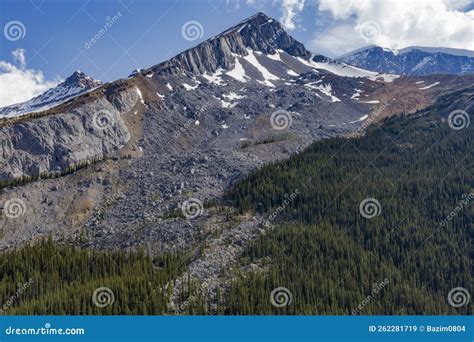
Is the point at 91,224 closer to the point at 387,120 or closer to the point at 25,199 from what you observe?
the point at 25,199

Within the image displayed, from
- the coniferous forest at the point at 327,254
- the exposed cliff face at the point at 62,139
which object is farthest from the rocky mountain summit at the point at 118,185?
the coniferous forest at the point at 327,254

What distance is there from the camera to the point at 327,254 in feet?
292

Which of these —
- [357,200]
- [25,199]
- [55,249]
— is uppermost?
[25,199]

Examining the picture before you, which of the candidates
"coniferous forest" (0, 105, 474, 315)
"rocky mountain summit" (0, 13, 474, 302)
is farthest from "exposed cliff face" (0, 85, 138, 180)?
"coniferous forest" (0, 105, 474, 315)

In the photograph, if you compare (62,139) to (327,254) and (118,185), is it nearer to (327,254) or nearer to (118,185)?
(118,185)

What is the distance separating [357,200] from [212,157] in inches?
1783

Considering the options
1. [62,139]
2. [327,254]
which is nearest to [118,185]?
[62,139]

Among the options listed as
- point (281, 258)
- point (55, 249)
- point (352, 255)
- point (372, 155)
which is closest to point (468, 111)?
point (372, 155)

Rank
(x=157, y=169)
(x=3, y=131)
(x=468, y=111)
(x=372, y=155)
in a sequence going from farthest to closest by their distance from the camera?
(x=468, y=111), (x=3, y=131), (x=372, y=155), (x=157, y=169)

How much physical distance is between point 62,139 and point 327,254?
115 metres

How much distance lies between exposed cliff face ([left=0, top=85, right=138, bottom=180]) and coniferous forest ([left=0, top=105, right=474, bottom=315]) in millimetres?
71279

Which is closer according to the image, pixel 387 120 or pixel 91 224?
Result: pixel 91 224

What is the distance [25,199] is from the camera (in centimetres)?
11675

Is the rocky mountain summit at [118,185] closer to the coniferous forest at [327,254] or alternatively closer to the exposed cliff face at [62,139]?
the exposed cliff face at [62,139]
